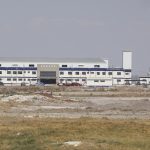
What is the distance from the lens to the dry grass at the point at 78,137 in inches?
1111

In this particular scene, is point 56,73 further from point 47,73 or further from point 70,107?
point 70,107

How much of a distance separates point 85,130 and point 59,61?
162 m

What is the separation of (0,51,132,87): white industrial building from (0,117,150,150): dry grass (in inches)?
5839

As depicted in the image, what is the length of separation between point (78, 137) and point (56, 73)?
159 meters

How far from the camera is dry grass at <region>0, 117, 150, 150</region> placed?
92.6ft

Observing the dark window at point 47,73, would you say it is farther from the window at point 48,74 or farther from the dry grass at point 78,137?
→ the dry grass at point 78,137

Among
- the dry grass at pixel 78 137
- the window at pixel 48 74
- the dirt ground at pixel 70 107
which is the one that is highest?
the window at pixel 48 74

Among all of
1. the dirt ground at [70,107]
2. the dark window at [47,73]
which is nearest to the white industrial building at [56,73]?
the dark window at [47,73]

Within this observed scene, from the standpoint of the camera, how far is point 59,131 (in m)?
35.9

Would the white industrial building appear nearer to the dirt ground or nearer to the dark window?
the dark window

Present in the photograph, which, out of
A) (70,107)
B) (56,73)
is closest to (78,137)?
(70,107)

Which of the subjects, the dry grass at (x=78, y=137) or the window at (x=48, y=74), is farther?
the window at (x=48, y=74)

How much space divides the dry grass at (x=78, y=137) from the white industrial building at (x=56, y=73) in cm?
14830

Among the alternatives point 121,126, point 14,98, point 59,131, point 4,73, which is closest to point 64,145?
point 59,131
